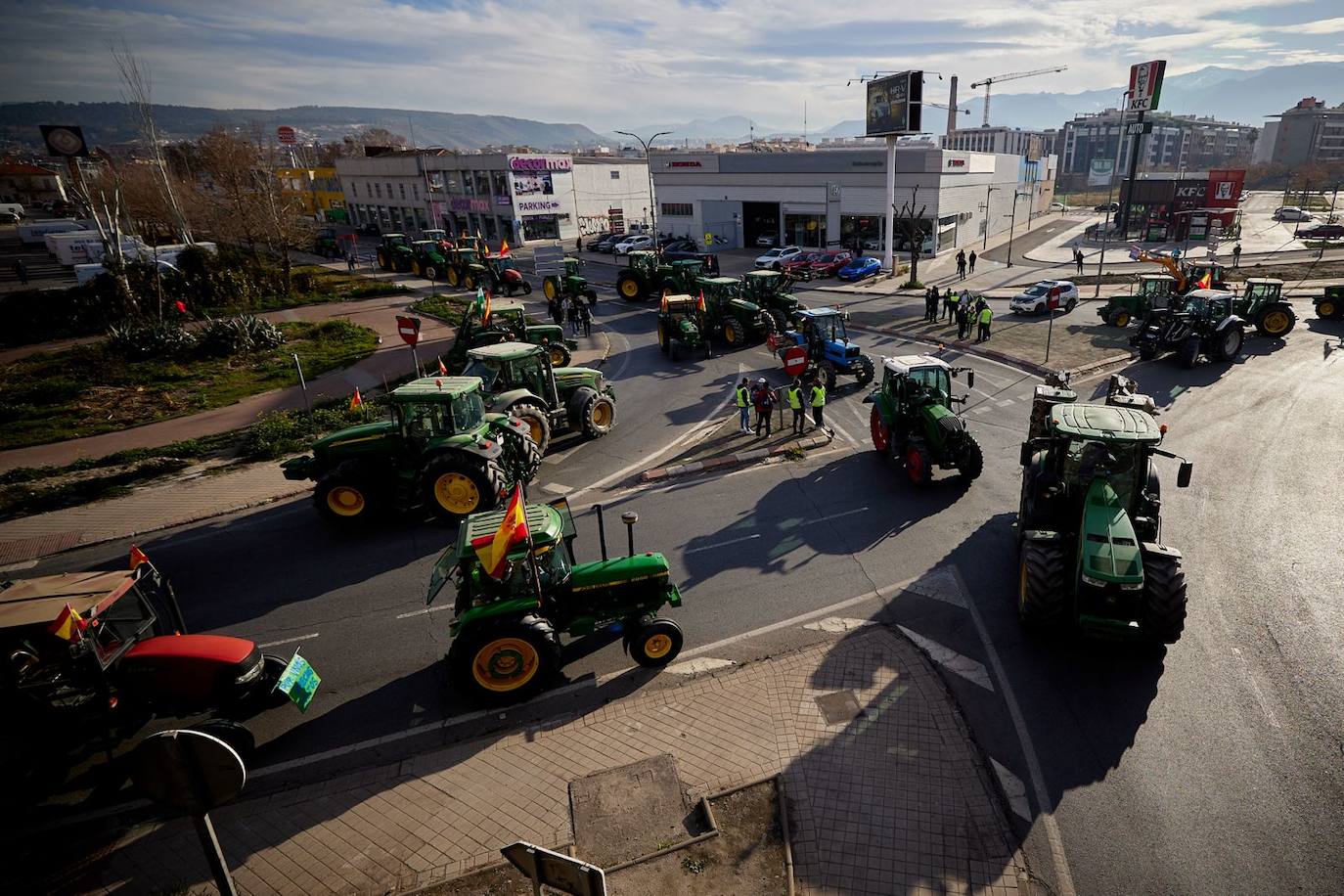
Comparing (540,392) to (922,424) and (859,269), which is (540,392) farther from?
(859,269)

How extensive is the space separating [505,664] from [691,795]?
274 centimetres

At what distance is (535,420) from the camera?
599 inches

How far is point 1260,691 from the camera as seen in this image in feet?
26.3

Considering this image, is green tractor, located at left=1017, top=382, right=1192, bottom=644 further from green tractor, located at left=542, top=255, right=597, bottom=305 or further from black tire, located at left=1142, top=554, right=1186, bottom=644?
green tractor, located at left=542, top=255, right=597, bottom=305

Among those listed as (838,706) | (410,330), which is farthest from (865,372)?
(838,706)

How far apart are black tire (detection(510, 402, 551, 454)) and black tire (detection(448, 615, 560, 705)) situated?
7142 mm

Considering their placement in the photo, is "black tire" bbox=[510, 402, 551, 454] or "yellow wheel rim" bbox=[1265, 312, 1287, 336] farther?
"yellow wheel rim" bbox=[1265, 312, 1287, 336]

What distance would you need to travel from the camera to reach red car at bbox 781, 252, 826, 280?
127ft

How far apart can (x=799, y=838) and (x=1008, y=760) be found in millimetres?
2597

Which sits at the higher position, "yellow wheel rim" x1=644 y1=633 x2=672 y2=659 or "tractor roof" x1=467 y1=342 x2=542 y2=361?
"tractor roof" x1=467 y1=342 x2=542 y2=361

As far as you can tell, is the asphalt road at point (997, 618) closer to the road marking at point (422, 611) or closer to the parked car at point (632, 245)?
the road marking at point (422, 611)

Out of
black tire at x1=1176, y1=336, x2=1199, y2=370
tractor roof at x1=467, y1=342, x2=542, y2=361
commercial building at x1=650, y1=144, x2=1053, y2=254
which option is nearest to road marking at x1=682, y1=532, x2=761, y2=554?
tractor roof at x1=467, y1=342, x2=542, y2=361

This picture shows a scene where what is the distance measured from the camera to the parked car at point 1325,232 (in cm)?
4691

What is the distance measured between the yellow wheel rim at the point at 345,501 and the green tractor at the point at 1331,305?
33307 mm
